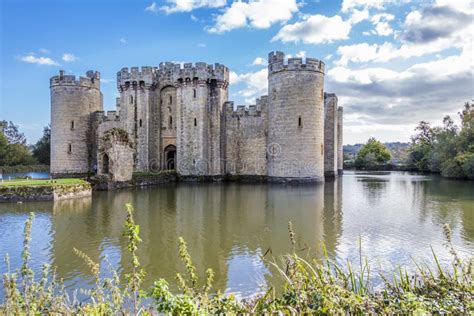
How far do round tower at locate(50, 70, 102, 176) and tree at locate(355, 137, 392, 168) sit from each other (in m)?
37.3

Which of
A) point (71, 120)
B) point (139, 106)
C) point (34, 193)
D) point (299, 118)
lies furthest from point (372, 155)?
point (34, 193)

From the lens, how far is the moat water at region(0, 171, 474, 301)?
6379mm

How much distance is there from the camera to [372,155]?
2039 inches

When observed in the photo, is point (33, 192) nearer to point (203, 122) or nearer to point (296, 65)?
point (203, 122)

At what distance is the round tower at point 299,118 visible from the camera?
Answer: 21.7 m

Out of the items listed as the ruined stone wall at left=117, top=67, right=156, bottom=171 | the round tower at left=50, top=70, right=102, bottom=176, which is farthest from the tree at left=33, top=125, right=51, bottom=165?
the ruined stone wall at left=117, top=67, right=156, bottom=171

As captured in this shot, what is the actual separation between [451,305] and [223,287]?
126 inches

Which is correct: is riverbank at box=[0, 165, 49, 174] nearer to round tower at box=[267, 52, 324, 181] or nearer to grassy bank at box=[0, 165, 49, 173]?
grassy bank at box=[0, 165, 49, 173]

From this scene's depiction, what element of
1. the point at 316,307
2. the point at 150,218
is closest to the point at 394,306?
the point at 316,307

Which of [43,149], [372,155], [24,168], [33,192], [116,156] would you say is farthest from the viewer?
[372,155]

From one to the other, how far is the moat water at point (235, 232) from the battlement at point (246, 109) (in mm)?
11697

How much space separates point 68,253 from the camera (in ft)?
23.5

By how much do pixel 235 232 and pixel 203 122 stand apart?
1726 centimetres

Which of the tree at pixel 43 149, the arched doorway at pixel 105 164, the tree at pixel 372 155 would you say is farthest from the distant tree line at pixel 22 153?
the tree at pixel 372 155
